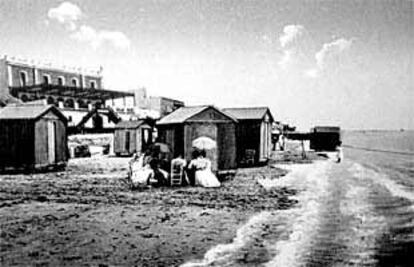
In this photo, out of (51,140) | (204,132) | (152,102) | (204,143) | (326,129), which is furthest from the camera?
(152,102)

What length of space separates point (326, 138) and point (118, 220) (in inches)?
1652

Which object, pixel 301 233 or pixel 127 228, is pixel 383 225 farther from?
pixel 127 228

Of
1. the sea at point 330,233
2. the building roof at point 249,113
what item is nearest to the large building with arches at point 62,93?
the building roof at point 249,113

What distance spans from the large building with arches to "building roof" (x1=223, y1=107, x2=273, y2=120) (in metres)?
22.5

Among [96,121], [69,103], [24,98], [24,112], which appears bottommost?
[24,112]

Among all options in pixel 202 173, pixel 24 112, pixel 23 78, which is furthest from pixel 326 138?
pixel 23 78

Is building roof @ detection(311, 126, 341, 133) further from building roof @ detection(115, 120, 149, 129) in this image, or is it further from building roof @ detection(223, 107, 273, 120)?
building roof @ detection(115, 120, 149, 129)

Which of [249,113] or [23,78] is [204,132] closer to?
[249,113]

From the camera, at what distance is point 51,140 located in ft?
77.0

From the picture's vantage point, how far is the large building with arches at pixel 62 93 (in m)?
50.8

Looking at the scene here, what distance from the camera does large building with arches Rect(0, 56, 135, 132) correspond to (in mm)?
50812

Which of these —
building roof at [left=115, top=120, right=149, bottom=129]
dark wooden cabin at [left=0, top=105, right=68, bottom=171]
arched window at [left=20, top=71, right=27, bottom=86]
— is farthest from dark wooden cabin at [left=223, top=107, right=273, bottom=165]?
arched window at [left=20, top=71, right=27, bottom=86]

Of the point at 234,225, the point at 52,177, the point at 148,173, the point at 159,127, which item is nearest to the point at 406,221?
the point at 234,225

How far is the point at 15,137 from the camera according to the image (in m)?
22.3
